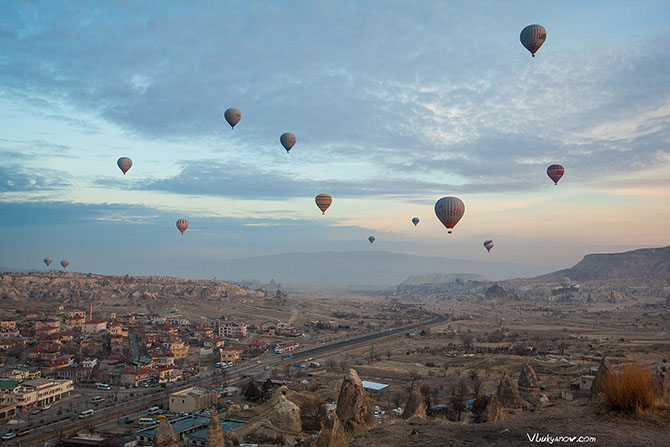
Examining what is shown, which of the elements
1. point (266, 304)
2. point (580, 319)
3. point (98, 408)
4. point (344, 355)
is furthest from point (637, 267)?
point (98, 408)

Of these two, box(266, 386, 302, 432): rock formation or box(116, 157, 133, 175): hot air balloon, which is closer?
box(266, 386, 302, 432): rock formation

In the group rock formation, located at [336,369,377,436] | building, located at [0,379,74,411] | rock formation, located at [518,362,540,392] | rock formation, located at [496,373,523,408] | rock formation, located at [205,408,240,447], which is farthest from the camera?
building, located at [0,379,74,411]

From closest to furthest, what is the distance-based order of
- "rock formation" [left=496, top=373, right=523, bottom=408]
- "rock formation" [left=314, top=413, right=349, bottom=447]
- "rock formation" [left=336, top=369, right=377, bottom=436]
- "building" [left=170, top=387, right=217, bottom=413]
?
"rock formation" [left=314, top=413, right=349, bottom=447], "rock formation" [left=336, top=369, right=377, bottom=436], "rock formation" [left=496, top=373, right=523, bottom=408], "building" [left=170, top=387, right=217, bottom=413]

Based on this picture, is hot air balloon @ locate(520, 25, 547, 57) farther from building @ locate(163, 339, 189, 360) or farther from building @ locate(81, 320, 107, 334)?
building @ locate(81, 320, 107, 334)

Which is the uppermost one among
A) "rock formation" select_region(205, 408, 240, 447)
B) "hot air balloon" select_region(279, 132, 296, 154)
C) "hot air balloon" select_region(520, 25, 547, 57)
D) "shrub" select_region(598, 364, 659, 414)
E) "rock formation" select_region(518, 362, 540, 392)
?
"hot air balloon" select_region(520, 25, 547, 57)

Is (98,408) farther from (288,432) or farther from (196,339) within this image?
(196,339)

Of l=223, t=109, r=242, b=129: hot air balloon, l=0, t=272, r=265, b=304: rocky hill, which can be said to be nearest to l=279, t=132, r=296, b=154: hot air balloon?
l=223, t=109, r=242, b=129: hot air balloon
